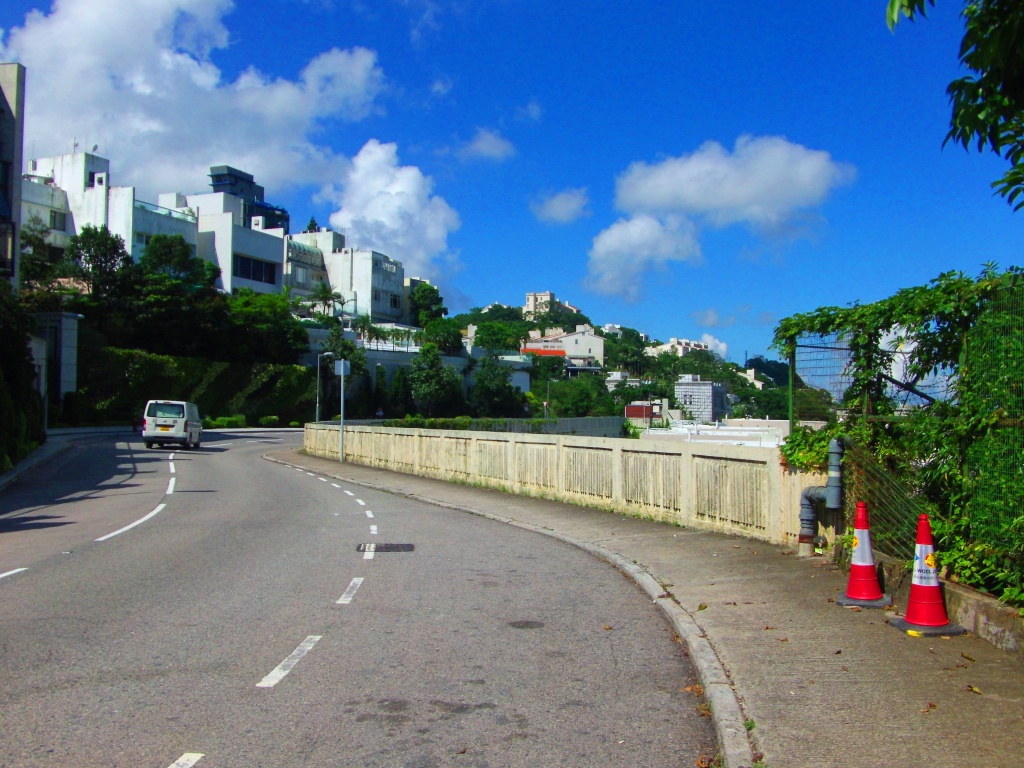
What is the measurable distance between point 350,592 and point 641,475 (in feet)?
22.9

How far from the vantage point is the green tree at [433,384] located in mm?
85125

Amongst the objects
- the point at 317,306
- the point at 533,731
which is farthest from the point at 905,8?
the point at 317,306

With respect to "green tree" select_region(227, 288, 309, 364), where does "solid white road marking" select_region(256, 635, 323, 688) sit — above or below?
below

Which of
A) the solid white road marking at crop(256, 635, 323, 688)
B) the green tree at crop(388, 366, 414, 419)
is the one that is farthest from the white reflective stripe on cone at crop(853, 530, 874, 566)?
the green tree at crop(388, 366, 414, 419)

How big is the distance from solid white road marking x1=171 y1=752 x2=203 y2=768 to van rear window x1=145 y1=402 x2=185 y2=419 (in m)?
35.5

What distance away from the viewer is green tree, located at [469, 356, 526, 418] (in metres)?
94.0

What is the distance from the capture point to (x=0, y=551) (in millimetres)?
12023

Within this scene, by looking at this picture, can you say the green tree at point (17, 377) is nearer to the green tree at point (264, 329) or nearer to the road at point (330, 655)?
the road at point (330, 655)

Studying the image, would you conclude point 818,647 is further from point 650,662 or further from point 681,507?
point 681,507

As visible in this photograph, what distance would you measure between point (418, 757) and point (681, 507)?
31.2 feet

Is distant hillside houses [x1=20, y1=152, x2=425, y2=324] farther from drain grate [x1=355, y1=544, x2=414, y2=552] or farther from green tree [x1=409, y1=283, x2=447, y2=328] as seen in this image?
drain grate [x1=355, y1=544, x2=414, y2=552]

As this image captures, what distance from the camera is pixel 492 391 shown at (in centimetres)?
9431

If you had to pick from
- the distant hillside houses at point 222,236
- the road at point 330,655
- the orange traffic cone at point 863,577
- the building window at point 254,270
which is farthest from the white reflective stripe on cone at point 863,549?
the building window at point 254,270

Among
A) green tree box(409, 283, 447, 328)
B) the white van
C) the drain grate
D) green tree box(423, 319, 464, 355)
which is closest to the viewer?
the drain grate
